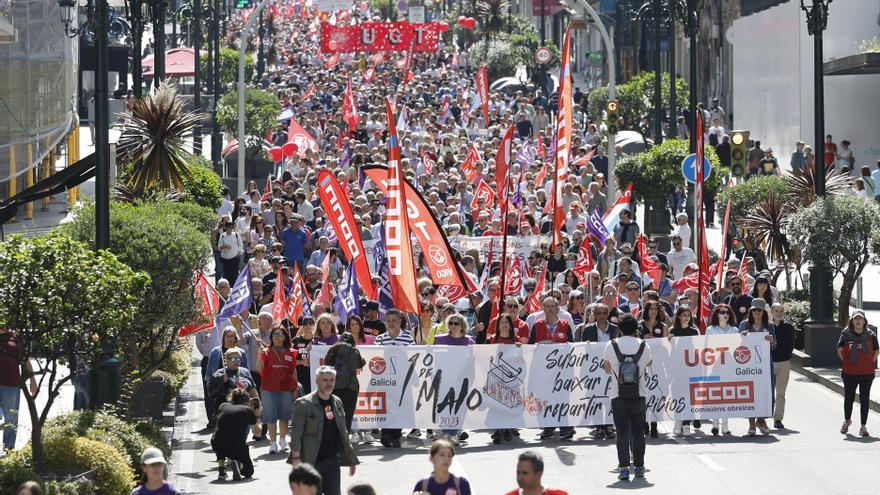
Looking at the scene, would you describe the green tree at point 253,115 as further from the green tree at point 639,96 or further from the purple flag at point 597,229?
the purple flag at point 597,229

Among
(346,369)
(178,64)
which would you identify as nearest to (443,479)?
(346,369)

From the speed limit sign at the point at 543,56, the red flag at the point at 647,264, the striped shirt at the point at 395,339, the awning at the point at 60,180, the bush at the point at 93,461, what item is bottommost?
the bush at the point at 93,461

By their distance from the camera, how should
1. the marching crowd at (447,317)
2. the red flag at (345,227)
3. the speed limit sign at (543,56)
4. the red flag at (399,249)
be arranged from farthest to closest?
1. the speed limit sign at (543,56)
2. the red flag at (345,227)
3. the red flag at (399,249)
4. the marching crowd at (447,317)

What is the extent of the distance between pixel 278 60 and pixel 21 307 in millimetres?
86576

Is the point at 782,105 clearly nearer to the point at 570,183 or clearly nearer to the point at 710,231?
the point at 710,231

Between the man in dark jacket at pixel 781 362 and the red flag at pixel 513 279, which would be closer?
the man in dark jacket at pixel 781 362

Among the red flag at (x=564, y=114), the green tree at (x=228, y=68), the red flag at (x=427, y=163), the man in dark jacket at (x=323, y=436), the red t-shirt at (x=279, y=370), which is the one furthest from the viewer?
the green tree at (x=228, y=68)

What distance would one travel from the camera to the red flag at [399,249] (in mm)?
18734

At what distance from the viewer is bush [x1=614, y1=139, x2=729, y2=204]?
32719mm

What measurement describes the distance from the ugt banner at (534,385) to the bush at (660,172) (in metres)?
15.1

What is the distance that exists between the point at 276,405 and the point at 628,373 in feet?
13.3

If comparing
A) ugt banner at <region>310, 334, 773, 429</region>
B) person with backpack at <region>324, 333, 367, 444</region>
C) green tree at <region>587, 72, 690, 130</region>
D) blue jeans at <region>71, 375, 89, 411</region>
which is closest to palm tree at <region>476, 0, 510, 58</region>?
green tree at <region>587, 72, 690, 130</region>

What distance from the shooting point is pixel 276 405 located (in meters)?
17.6

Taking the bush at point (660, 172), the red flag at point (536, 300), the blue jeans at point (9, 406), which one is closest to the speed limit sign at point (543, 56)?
the bush at point (660, 172)
